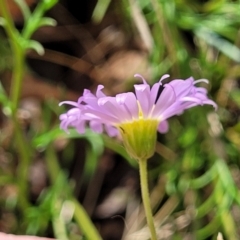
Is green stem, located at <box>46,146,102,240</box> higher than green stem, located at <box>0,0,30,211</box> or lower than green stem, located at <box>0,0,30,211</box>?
lower

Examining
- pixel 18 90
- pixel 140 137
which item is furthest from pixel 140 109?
pixel 18 90

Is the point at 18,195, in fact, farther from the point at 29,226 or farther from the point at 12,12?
the point at 12,12

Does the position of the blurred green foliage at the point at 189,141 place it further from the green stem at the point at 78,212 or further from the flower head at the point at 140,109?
the flower head at the point at 140,109

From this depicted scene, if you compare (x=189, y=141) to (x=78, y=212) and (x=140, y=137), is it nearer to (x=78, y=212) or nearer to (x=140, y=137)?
(x=78, y=212)

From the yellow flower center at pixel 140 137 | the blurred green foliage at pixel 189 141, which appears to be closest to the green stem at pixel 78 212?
the blurred green foliage at pixel 189 141

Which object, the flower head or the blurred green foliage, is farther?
the blurred green foliage

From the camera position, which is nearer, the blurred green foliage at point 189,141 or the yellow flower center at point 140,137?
the yellow flower center at point 140,137

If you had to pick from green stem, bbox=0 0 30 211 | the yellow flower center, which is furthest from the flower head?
green stem, bbox=0 0 30 211

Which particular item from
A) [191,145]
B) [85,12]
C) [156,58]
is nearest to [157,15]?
[156,58]

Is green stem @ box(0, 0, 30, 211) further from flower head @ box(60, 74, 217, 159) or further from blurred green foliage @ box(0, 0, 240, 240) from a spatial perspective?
flower head @ box(60, 74, 217, 159)

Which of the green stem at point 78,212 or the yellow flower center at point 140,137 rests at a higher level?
the yellow flower center at point 140,137
